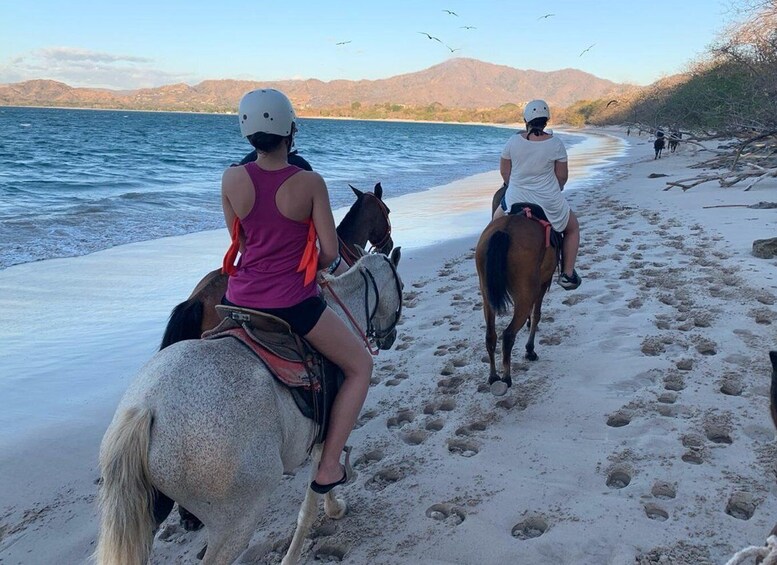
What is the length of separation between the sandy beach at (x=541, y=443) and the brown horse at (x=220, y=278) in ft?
3.97

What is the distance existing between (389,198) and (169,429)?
687 inches

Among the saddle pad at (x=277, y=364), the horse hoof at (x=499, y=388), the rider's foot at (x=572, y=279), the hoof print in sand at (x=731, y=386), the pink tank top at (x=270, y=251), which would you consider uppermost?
the pink tank top at (x=270, y=251)

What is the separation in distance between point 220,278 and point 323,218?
1694 millimetres

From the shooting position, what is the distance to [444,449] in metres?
4.11

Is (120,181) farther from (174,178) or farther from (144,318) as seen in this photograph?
(144,318)

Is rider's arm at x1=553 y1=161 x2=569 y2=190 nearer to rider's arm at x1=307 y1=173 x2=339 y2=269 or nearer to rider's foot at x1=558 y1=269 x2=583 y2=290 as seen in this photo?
rider's foot at x1=558 y1=269 x2=583 y2=290

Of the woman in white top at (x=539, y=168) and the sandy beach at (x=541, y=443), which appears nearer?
the sandy beach at (x=541, y=443)

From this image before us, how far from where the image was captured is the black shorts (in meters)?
2.77

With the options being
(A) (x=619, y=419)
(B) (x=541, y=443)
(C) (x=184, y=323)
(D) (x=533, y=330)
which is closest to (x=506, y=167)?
(D) (x=533, y=330)

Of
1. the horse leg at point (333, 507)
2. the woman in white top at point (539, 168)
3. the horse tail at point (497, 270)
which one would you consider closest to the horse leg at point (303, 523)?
the horse leg at point (333, 507)

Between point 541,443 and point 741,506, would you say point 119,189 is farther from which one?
point 741,506

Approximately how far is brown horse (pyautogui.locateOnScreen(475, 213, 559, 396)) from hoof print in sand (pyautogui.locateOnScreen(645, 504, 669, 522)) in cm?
184

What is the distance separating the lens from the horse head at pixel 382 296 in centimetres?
384

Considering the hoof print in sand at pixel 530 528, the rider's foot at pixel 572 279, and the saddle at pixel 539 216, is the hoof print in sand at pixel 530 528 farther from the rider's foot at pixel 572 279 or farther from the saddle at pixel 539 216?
the rider's foot at pixel 572 279
